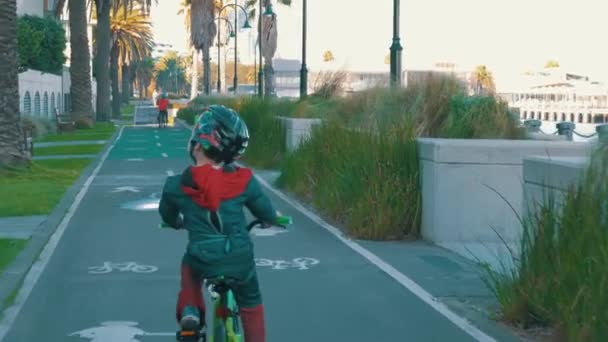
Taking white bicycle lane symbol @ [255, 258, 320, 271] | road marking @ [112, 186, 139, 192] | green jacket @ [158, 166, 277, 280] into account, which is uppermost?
green jacket @ [158, 166, 277, 280]

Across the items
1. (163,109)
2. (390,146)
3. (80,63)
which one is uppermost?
(80,63)

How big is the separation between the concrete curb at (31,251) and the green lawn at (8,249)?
2.2 inches

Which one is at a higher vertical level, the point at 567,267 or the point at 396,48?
the point at 396,48

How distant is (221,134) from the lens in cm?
576

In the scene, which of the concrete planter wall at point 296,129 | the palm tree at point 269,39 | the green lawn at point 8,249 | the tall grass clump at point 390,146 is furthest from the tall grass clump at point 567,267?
the palm tree at point 269,39

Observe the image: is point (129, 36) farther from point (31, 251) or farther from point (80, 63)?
point (31, 251)

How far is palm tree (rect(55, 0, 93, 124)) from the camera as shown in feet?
159

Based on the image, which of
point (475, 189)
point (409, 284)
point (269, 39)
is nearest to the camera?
point (409, 284)

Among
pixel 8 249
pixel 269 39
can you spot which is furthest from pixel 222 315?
Answer: pixel 269 39

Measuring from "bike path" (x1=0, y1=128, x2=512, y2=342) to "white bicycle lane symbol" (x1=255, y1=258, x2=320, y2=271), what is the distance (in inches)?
0.5

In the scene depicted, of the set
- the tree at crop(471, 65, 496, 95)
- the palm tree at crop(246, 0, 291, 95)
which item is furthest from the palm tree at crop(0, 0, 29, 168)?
the palm tree at crop(246, 0, 291, 95)

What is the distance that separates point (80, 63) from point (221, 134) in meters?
47.1

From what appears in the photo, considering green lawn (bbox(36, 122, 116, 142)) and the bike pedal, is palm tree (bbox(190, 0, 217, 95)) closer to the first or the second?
green lawn (bbox(36, 122, 116, 142))

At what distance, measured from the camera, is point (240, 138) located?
5.79 metres
